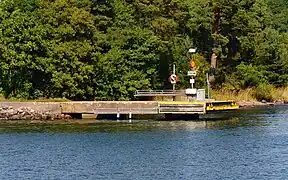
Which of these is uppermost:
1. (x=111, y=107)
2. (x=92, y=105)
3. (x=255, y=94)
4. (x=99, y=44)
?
(x=99, y=44)

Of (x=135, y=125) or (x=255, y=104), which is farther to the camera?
(x=255, y=104)

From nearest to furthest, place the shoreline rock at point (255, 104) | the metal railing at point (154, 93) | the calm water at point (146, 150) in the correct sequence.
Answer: the calm water at point (146, 150)
the metal railing at point (154, 93)
the shoreline rock at point (255, 104)

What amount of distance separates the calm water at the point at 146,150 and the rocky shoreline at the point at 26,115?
3.96 metres

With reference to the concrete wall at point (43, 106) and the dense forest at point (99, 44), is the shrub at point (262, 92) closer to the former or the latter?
the dense forest at point (99, 44)

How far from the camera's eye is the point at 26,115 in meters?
73.9

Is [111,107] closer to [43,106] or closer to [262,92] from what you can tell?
[43,106]

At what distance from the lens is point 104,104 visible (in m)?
73.6

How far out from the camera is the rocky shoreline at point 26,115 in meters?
73.6

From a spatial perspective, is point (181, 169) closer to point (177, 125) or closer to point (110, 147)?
point (110, 147)

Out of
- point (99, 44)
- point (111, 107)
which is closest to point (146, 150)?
point (111, 107)

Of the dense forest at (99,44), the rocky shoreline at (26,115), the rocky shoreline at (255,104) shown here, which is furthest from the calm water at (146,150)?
the rocky shoreline at (255,104)

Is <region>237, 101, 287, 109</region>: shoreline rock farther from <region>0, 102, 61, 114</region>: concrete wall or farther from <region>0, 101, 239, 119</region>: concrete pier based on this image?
<region>0, 102, 61, 114</region>: concrete wall

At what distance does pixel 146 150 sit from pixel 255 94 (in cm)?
5218

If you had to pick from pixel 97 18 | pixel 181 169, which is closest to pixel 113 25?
pixel 97 18
